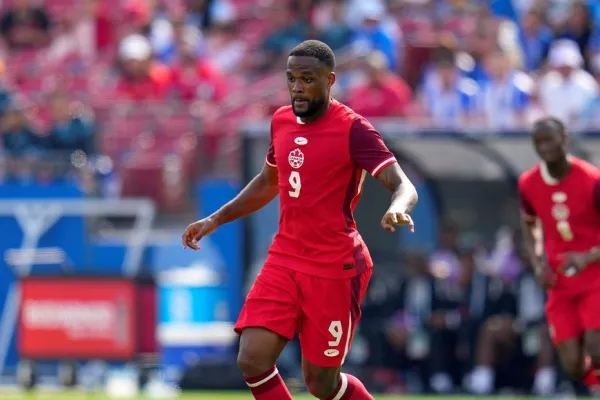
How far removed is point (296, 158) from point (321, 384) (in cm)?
126

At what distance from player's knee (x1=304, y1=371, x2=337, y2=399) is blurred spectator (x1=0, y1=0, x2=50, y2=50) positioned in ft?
46.0

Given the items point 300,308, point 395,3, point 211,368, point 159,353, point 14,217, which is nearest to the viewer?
point 300,308

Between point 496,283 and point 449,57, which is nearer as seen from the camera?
point 496,283

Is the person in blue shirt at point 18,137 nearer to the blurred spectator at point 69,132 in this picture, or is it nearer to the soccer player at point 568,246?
the blurred spectator at point 69,132

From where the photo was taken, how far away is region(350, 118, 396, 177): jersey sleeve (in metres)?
7.10

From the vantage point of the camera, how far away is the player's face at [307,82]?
7102mm

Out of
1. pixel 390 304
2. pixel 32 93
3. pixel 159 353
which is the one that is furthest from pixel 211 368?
pixel 32 93

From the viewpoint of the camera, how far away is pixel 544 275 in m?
9.93

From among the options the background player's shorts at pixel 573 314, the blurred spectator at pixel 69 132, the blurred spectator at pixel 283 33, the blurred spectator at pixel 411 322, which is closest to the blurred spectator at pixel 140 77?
the blurred spectator at pixel 69 132

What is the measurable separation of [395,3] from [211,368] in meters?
6.62

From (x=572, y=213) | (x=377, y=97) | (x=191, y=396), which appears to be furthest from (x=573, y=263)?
(x=377, y=97)

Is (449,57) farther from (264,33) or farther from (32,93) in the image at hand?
(32,93)

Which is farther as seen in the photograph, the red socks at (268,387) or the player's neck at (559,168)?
the player's neck at (559,168)

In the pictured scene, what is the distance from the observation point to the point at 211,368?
14.1 metres
